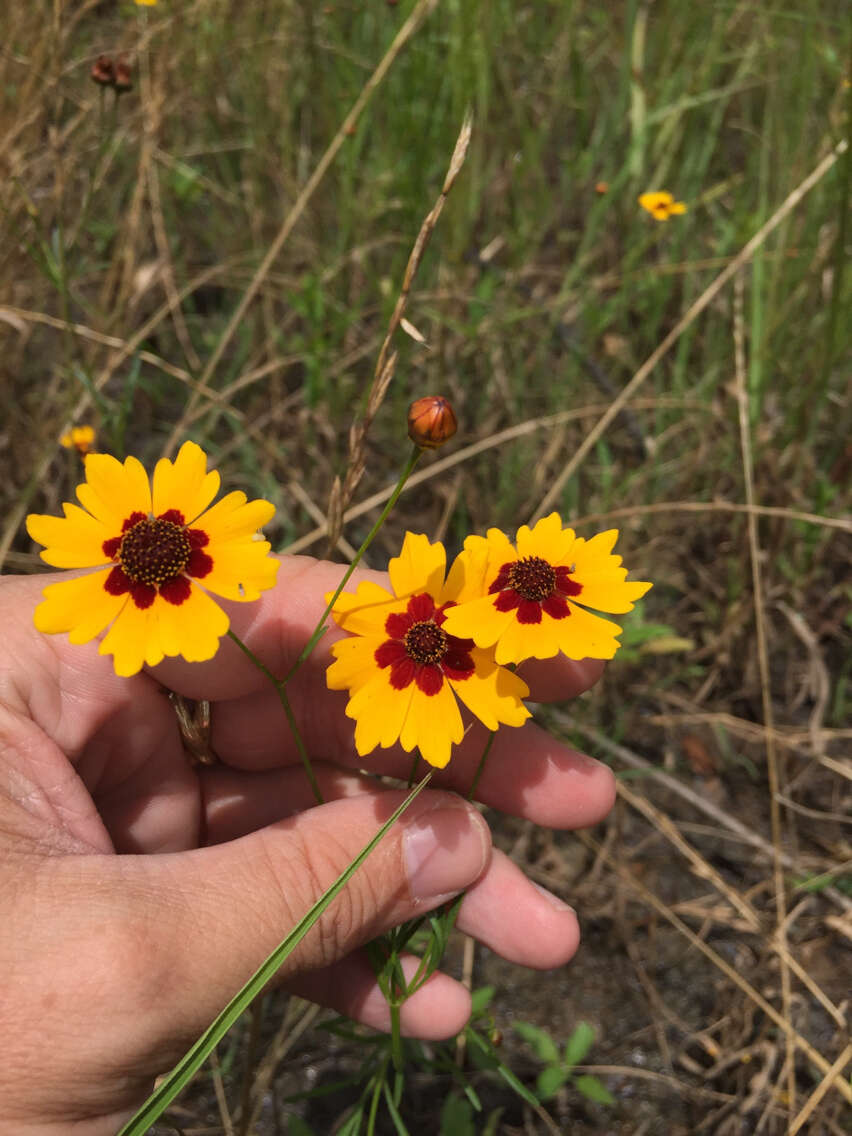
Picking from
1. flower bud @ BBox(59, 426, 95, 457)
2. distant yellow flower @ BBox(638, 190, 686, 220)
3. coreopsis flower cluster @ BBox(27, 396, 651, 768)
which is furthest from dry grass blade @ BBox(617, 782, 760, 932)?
distant yellow flower @ BBox(638, 190, 686, 220)

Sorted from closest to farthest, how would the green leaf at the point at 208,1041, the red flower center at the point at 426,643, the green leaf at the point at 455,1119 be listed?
the green leaf at the point at 208,1041
the red flower center at the point at 426,643
the green leaf at the point at 455,1119

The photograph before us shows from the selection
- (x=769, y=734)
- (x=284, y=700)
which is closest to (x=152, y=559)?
(x=284, y=700)

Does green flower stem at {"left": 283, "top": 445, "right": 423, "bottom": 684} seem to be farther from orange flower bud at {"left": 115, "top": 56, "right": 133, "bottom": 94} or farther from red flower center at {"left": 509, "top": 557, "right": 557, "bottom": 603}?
orange flower bud at {"left": 115, "top": 56, "right": 133, "bottom": 94}

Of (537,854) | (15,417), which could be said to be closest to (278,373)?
(15,417)

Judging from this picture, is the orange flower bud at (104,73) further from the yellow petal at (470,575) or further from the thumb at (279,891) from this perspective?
the thumb at (279,891)

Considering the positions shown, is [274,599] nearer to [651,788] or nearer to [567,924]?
[567,924]

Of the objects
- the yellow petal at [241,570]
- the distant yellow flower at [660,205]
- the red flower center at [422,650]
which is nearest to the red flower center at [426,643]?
the red flower center at [422,650]
